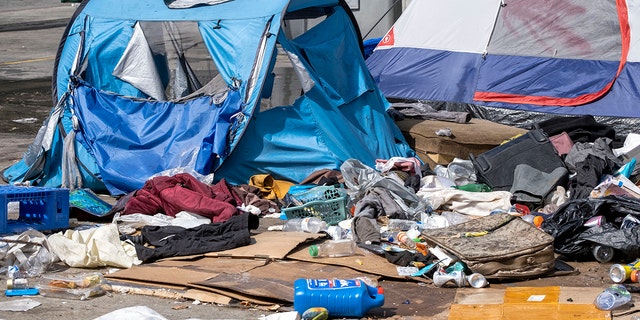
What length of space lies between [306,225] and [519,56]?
12.7ft

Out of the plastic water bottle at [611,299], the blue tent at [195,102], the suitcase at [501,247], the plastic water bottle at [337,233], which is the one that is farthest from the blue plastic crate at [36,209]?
the plastic water bottle at [611,299]

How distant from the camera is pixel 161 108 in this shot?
27.9ft

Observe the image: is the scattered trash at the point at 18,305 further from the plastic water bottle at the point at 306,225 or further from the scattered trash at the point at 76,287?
the plastic water bottle at the point at 306,225

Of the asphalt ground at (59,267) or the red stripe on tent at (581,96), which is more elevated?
the red stripe on tent at (581,96)

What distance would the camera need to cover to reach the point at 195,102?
27.7 ft

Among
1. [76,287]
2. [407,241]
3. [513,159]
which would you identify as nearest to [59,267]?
[76,287]

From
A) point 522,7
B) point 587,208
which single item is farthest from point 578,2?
point 587,208

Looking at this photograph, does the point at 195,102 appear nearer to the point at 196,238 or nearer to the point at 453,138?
the point at 196,238

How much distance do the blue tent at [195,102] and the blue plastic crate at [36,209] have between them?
1.25 meters

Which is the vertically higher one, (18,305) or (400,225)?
(18,305)

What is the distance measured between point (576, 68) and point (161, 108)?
13.5 ft

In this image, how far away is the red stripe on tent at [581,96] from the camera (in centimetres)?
939

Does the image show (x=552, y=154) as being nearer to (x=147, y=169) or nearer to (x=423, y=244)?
(x=423, y=244)

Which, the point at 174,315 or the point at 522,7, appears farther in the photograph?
the point at 522,7
